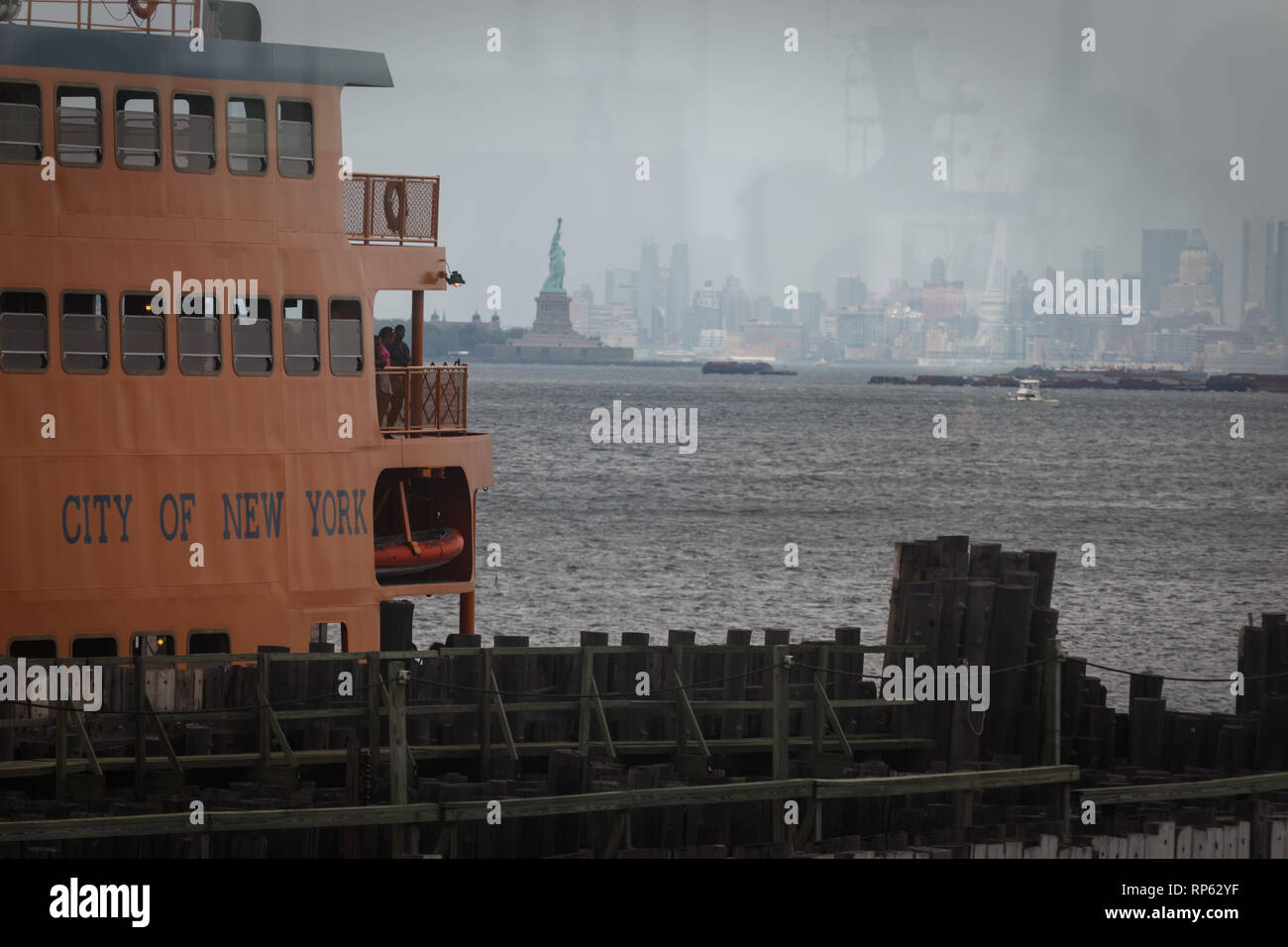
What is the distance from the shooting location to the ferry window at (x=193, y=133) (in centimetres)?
1880

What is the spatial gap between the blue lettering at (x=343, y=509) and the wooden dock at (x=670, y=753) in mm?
1779

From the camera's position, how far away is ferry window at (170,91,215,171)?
18797 mm

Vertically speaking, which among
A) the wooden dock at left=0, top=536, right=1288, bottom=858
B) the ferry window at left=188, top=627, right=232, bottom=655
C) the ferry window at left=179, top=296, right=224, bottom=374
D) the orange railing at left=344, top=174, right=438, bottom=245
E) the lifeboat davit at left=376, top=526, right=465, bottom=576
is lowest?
the wooden dock at left=0, top=536, right=1288, bottom=858

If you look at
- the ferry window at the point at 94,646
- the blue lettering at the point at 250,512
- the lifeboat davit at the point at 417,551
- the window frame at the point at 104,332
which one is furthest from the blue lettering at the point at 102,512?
the lifeboat davit at the point at 417,551

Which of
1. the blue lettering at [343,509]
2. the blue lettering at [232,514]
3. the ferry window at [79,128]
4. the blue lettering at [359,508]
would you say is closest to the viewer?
the ferry window at [79,128]

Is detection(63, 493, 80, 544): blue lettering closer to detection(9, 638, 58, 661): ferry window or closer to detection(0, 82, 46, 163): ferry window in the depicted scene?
detection(9, 638, 58, 661): ferry window

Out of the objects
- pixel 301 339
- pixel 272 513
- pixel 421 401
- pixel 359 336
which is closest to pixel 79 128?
pixel 301 339

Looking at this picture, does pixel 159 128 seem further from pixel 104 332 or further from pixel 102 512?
pixel 102 512

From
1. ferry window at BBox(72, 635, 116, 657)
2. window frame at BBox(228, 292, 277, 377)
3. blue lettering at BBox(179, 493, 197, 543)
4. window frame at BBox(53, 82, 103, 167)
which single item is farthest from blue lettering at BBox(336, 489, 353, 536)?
window frame at BBox(53, 82, 103, 167)

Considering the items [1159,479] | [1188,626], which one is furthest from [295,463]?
[1159,479]

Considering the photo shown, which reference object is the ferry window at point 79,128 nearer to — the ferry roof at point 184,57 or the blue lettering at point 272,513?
the ferry roof at point 184,57

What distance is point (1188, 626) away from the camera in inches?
2079

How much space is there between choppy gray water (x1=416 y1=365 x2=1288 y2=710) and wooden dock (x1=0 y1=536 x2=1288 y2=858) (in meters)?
19.5

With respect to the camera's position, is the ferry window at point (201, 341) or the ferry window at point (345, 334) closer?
the ferry window at point (201, 341)
